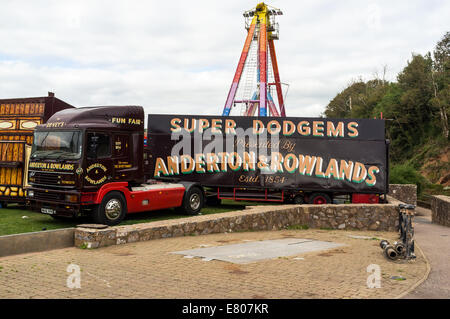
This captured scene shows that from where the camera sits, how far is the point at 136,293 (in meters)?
6.08

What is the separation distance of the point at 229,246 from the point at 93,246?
121 inches

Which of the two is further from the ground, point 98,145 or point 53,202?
point 98,145

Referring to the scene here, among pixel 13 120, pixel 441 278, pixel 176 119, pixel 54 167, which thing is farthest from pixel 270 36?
pixel 441 278

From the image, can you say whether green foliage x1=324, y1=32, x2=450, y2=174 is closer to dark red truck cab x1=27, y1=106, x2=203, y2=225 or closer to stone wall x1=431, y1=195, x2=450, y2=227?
stone wall x1=431, y1=195, x2=450, y2=227

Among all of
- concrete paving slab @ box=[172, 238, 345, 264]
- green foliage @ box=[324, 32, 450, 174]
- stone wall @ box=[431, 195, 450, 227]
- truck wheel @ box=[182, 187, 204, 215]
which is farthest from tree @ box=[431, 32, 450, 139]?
concrete paving slab @ box=[172, 238, 345, 264]

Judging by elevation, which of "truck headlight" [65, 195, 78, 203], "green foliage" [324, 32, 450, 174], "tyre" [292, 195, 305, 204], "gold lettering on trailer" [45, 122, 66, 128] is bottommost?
"tyre" [292, 195, 305, 204]

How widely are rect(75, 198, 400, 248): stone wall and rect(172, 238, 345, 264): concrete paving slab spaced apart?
1733 mm

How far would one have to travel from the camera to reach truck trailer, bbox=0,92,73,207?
46.6 ft

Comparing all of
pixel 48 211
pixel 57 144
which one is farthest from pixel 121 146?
pixel 48 211

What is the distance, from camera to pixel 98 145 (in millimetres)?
11508

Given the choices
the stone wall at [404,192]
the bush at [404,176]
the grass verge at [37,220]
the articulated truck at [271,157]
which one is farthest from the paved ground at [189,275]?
the bush at [404,176]

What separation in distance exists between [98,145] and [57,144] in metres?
1.09

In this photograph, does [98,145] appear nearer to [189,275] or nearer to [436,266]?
[189,275]

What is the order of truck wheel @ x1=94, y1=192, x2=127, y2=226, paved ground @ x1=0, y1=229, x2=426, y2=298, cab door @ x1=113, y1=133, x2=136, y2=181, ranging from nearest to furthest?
paved ground @ x1=0, y1=229, x2=426, y2=298 → truck wheel @ x1=94, y1=192, x2=127, y2=226 → cab door @ x1=113, y1=133, x2=136, y2=181
